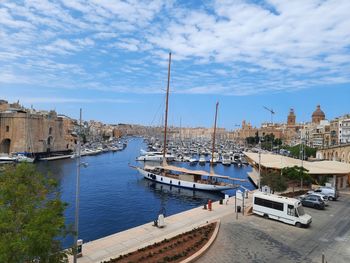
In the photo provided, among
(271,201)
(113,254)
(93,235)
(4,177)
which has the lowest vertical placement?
(93,235)

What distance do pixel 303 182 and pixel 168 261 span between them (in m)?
30.5

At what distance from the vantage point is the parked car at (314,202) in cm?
2872

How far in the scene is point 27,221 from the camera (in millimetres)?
10219

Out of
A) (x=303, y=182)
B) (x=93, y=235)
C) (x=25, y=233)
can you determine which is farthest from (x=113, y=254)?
(x=303, y=182)

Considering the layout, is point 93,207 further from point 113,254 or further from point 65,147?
point 65,147

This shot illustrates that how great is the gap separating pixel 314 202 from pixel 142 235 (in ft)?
56.9

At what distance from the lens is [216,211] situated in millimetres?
27625

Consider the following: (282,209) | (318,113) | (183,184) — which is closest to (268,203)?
(282,209)

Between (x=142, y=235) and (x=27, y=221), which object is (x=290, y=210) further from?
(x=27, y=221)

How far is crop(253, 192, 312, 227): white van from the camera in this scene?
2309 centimetres

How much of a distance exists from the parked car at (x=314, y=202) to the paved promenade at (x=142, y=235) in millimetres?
7380

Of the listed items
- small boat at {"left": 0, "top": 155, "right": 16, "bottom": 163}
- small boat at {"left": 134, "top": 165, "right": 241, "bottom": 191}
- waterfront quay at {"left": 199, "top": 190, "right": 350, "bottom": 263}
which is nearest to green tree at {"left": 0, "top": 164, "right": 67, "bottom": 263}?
waterfront quay at {"left": 199, "top": 190, "right": 350, "bottom": 263}

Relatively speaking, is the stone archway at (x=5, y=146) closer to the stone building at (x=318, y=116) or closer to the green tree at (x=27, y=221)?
the green tree at (x=27, y=221)

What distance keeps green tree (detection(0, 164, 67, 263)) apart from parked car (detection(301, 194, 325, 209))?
24.8m
